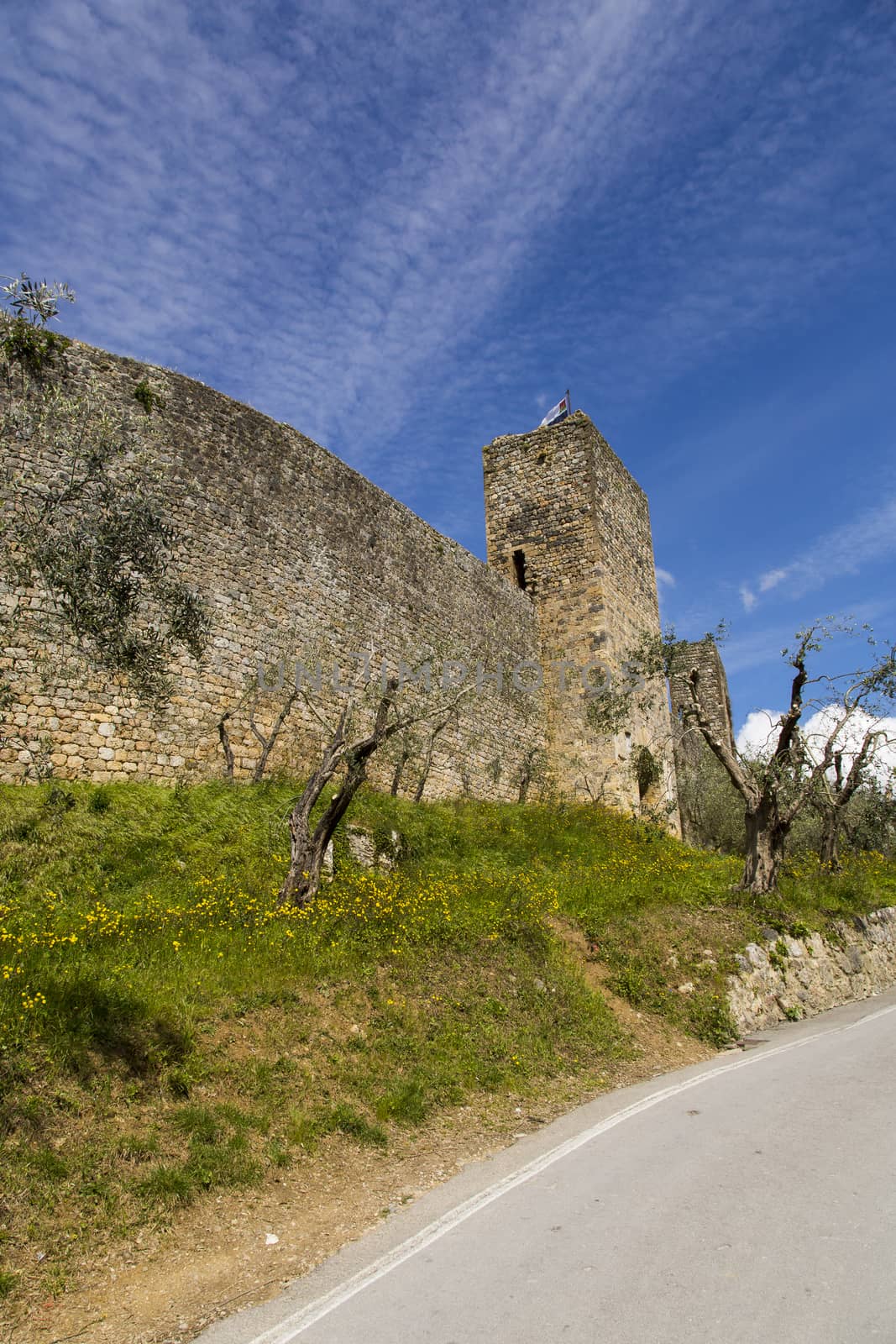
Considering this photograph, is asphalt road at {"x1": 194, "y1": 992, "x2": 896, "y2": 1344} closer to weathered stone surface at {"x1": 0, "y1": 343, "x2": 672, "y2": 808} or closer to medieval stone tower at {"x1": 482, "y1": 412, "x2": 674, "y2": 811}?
weathered stone surface at {"x1": 0, "y1": 343, "x2": 672, "y2": 808}

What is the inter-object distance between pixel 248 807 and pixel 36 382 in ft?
24.7

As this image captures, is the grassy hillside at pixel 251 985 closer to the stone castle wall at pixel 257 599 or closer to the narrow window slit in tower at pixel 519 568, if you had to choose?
the stone castle wall at pixel 257 599

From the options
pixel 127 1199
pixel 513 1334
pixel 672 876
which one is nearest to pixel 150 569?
pixel 127 1199

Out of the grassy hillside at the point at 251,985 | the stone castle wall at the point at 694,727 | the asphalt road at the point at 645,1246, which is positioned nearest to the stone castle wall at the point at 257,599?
the grassy hillside at the point at 251,985

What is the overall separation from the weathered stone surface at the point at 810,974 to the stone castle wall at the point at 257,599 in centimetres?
818

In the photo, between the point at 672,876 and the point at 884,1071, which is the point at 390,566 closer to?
the point at 672,876

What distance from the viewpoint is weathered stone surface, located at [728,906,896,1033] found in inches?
492

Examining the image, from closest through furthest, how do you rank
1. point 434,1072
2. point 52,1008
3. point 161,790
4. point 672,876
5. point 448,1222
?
point 448,1222 → point 52,1008 → point 434,1072 → point 161,790 → point 672,876

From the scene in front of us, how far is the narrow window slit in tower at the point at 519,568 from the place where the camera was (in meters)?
26.7

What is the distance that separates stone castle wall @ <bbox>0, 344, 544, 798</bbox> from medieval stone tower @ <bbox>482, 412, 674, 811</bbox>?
108 inches

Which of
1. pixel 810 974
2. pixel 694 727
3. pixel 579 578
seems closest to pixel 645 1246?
pixel 810 974

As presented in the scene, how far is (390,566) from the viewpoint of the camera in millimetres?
20156

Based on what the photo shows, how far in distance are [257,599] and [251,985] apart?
29.7 ft

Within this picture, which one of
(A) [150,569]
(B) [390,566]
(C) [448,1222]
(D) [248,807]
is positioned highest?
(B) [390,566]
